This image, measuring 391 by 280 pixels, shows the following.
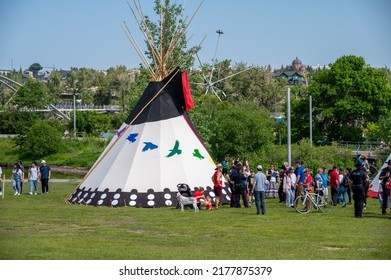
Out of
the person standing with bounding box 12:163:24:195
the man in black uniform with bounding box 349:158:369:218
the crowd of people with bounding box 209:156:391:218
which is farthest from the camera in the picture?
the person standing with bounding box 12:163:24:195

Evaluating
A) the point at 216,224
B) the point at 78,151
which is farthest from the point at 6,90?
the point at 216,224

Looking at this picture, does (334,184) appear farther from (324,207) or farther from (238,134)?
(238,134)

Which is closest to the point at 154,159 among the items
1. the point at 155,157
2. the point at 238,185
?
the point at 155,157

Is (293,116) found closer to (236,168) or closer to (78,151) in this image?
(78,151)

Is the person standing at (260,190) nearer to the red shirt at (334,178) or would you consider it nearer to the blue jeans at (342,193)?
the red shirt at (334,178)

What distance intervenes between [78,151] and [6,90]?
7590cm

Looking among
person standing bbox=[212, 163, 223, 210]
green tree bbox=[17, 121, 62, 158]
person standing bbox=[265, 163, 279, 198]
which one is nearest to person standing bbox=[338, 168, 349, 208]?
person standing bbox=[265, 163, 279, 198]

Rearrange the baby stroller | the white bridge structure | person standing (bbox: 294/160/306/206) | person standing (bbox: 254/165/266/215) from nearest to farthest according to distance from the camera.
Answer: person standing (bbox: 254/165/266/215)
person standing (bbox: 294/160/306/206)
the baby stroller
the white bridge structure

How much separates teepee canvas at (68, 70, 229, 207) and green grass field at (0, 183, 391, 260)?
941 millimetres

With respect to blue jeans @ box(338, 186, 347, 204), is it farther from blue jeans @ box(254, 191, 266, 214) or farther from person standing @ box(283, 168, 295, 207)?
blue jeans @ box(254, 191, 266, 214)

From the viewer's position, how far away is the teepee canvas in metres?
26.7

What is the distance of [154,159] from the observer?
27.3m

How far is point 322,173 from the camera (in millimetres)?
28406

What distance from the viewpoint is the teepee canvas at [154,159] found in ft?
87.7
